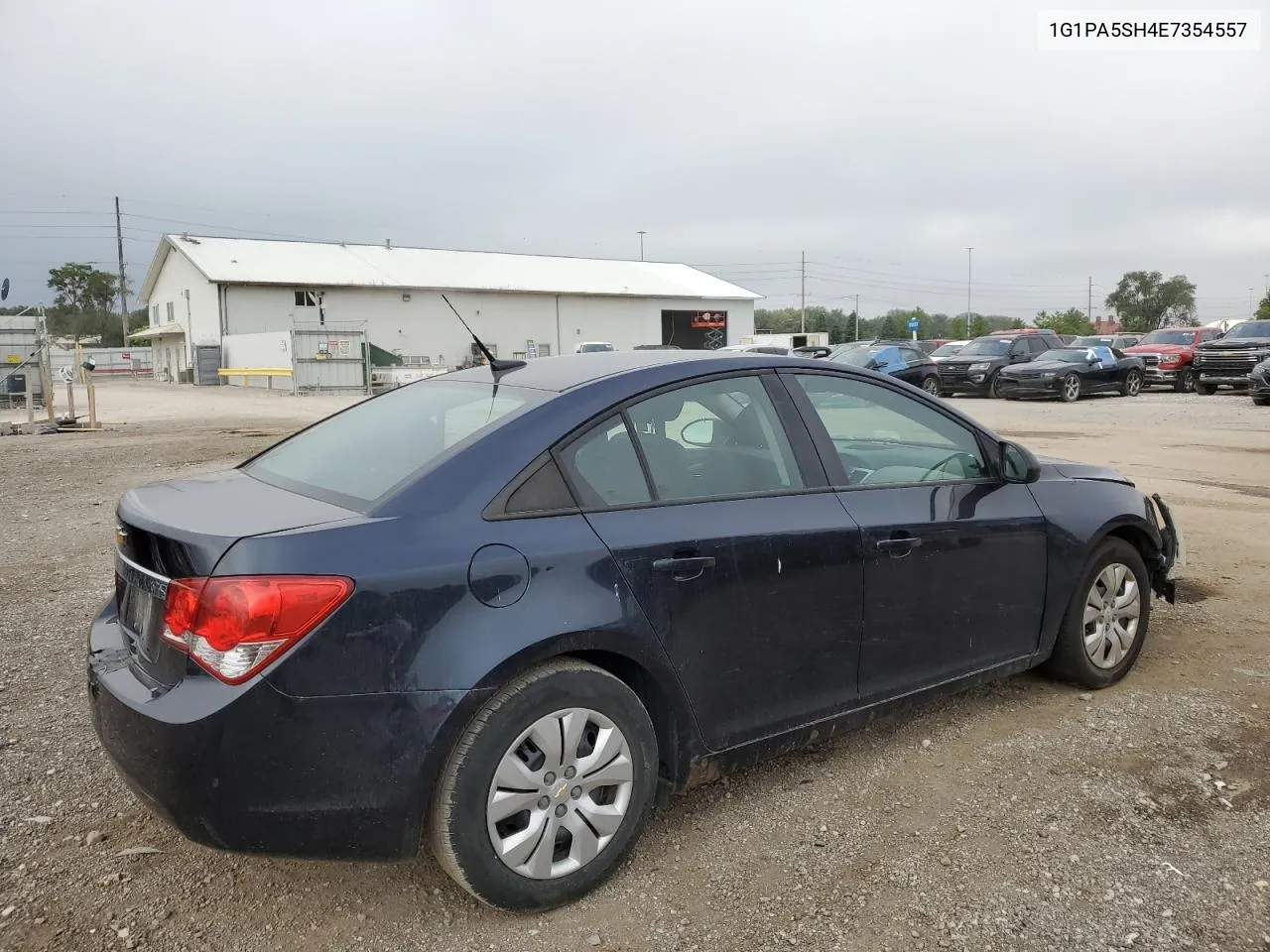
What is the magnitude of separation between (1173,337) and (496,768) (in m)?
30.7

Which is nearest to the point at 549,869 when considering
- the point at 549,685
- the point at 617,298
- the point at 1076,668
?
the point at 549,685

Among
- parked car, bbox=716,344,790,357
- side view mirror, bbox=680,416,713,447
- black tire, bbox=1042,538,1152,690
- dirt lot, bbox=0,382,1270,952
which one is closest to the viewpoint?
dirt lot, bbox=0,382,1270,952

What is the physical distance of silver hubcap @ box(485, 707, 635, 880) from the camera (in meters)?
2.60

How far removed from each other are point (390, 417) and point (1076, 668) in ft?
9.97

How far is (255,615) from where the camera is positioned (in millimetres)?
2381

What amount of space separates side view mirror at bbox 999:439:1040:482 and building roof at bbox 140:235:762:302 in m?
48.1

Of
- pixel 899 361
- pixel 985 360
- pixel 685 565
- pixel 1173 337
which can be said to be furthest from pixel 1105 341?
pixel 685 565

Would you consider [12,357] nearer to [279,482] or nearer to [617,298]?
[279,482]

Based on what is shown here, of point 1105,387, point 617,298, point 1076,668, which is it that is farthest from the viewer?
point 617,298

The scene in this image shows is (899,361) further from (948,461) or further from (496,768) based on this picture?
(496,768)

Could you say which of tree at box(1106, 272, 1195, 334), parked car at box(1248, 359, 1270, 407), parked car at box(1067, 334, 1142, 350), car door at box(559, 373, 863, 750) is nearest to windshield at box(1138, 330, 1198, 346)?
parked car at box(1067, 334, 1142, 350)

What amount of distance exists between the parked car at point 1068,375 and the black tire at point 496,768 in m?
23.4

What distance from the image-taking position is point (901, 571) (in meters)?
3.40

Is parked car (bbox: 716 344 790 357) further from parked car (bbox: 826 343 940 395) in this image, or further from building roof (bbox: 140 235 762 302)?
building roof (bbox: 140 235 762 302)
